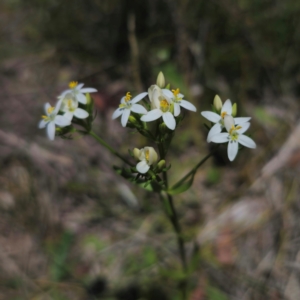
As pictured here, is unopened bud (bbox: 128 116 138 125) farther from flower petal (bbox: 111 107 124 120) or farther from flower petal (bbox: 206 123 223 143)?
flower petal (bbox: 206 123 223 143)

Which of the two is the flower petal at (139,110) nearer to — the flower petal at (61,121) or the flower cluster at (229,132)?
the flower cluster at (229,132)

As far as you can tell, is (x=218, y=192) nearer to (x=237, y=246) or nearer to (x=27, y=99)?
(x=237, y=246)

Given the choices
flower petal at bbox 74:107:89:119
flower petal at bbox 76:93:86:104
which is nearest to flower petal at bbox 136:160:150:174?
flower petal at bbox 74:107:89:119

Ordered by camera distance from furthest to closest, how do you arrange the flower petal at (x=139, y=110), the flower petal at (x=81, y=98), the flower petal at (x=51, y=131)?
the flower petal at (x=81, y=98) → the flower petal at (x=51, y=131) → the flower petal at (x=139, y=110)

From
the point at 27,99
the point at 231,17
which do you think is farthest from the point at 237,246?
the point at 27,99

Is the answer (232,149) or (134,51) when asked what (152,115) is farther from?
(134,51)

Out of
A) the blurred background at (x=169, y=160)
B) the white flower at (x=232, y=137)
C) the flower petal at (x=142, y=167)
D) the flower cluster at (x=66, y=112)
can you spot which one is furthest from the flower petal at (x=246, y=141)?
the blurred background at (x=169, y=160)
